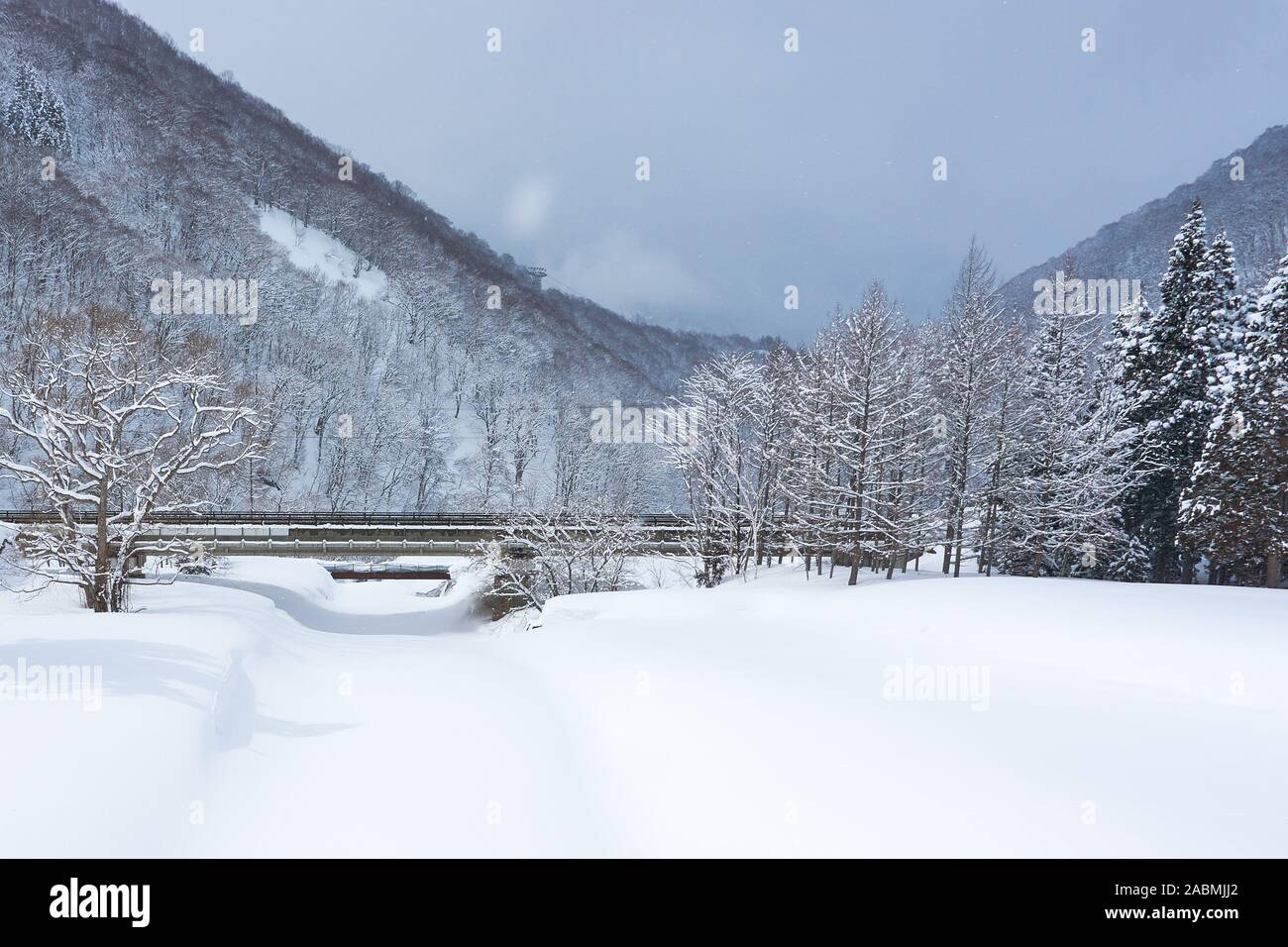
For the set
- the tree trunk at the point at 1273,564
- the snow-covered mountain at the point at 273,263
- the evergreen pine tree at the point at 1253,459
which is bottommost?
the tree trunk at the point at 1273,564

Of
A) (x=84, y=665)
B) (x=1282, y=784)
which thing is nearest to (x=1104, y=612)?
(x=1282, y=784)

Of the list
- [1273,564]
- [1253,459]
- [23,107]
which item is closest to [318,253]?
[23,107]

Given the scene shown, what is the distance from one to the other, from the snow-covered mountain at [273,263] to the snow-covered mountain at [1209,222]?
93.8 meters

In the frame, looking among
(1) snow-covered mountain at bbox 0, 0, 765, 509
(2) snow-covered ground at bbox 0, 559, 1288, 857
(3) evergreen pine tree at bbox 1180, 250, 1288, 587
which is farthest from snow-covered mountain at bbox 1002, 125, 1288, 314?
(2) snow-covered ground at bbox 0, 559, 1288, 857

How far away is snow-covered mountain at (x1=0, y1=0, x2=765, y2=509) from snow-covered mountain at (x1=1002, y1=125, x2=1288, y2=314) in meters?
93.8

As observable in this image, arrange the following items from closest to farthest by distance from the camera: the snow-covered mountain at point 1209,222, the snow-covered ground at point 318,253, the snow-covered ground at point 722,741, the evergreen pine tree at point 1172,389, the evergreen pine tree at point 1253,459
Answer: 1. the snow-covered ground at point 722,741
2. the evergreen pine tree at point 1253,459
3. the evergreen pine tree at point 1172,389
4. the snow-covered ground at point 318,253
5. the snow-covered mountain at point 1209,222

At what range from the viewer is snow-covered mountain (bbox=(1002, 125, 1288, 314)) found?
12325 cm

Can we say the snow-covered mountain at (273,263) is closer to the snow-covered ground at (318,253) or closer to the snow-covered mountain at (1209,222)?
the snow-covered ground at (318,253)

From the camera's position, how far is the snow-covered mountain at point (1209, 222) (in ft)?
404

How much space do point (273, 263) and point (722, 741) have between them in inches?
3890

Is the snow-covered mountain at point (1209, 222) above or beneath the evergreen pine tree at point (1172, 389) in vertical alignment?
above

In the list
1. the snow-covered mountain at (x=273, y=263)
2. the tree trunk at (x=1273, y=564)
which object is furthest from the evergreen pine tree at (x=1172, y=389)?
the snow-covered mountain at (x=273, y=263)

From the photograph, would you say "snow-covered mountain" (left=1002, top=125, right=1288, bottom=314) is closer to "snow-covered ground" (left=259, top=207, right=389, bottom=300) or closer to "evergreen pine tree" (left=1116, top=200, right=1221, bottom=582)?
"evergreen pine tree" (left=1116, top=200, right=1221, bottom=582)
